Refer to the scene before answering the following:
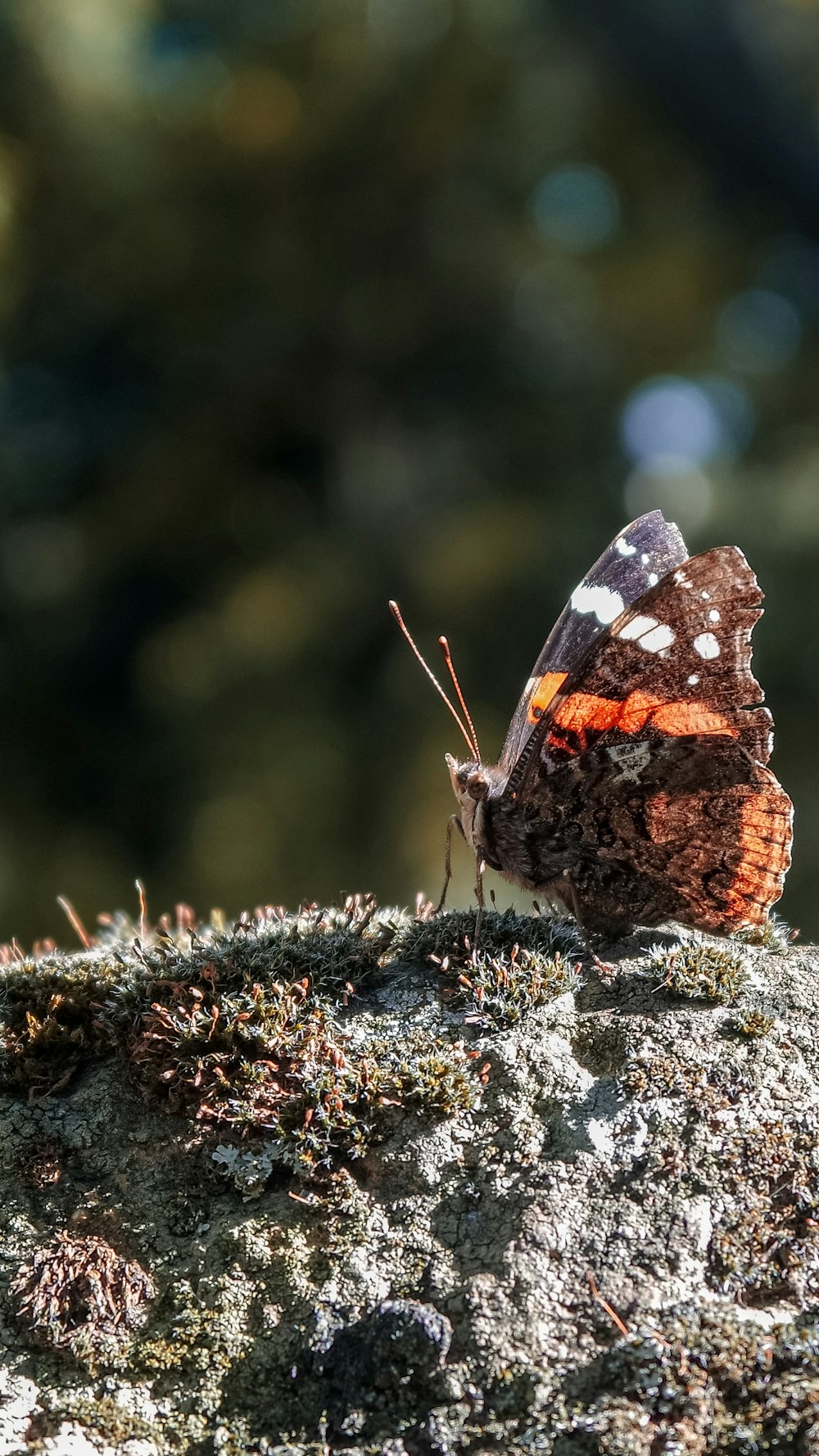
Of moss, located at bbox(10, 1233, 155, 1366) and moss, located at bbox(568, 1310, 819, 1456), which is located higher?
moss, located at bbox(568, 1310, 819, 1456)

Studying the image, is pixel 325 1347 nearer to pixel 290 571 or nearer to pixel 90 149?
pixel 290 571

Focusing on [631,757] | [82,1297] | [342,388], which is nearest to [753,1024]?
[631,757]

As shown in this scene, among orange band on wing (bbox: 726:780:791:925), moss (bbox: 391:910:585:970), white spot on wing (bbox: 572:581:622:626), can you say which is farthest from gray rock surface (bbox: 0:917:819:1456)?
white spot on wing (bbox: 572:581:622:626)

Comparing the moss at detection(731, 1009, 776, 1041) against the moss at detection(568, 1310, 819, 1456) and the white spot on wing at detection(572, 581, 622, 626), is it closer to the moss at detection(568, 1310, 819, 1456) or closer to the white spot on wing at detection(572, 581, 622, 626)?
the moss at detection(568, 1310, 819, 1456)

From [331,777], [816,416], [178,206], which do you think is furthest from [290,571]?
[816,416]

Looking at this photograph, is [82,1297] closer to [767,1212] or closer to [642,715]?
[767,1212]

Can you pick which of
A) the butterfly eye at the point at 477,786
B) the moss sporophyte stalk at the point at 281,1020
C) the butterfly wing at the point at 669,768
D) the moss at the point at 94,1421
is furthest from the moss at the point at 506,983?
the moss at the point at 94,1421
